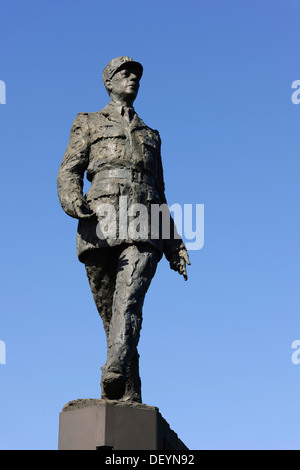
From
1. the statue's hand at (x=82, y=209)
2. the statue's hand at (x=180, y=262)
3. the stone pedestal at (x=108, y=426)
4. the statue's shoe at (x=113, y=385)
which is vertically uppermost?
the statue's hand at (x=82, y=209)

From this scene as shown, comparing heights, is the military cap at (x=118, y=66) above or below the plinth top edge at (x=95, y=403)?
above

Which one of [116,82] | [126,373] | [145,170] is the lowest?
[126,373]

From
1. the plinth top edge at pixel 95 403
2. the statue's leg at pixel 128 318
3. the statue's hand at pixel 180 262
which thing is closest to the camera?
the plinth top edge at pixel 95 403

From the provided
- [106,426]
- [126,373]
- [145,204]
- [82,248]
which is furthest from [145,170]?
[106,426]

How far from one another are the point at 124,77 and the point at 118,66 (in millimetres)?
138

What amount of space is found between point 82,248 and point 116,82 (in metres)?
1.94

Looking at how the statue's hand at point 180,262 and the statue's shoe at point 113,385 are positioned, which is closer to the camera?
the statue's shoe at point 113,385

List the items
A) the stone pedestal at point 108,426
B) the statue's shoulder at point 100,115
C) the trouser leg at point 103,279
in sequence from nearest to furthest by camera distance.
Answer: the stone pedestal at point 108,426 → the trouser leg at point 103,279 → the statue's shoulder at point 100,115

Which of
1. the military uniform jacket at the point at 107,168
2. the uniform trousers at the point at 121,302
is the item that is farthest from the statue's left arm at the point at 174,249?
the uniform trousers at the point at 121,302

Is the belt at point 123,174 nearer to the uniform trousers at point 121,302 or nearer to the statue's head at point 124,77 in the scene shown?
the uniform trousers at point 121,302

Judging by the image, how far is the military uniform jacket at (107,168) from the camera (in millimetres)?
9438
